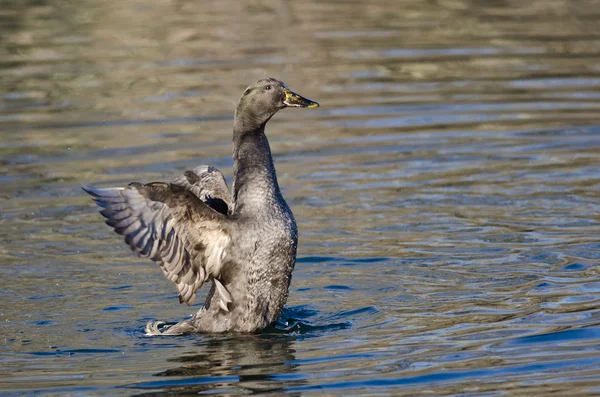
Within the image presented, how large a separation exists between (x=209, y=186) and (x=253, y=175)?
0.85 metres

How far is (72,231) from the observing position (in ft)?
39.0

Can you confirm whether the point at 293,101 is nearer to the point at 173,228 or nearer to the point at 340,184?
the point at 173,228

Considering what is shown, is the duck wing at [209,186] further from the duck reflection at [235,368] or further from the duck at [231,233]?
the duck reflection at [235,368]

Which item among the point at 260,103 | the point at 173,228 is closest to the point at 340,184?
the point at 260,103

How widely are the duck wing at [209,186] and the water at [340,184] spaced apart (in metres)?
1.10

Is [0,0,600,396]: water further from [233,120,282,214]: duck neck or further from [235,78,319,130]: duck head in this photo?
[235,78,319,130]: duck head

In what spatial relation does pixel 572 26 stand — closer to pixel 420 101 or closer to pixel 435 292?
pixel 420 101

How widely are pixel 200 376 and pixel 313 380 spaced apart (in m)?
0.87

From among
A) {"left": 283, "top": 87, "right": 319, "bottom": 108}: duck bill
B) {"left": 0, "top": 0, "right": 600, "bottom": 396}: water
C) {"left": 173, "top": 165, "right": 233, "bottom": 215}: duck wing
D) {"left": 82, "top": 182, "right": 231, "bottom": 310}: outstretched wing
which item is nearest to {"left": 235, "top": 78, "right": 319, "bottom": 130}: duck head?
{"left": 283, "top": 87, "right": 319, "bottom": 108}: duck bill

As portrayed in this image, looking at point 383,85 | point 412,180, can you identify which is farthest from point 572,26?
point 412,180

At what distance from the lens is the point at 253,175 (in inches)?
348

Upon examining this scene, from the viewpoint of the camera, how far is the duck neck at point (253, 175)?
28.8ft

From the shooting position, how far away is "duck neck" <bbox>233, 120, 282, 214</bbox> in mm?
8781

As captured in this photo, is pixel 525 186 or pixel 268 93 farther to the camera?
pixel 525 186
